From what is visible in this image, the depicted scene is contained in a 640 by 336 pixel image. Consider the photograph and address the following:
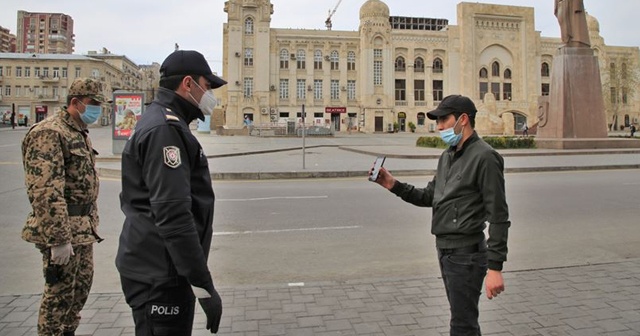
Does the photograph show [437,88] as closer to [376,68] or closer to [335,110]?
[376,68]

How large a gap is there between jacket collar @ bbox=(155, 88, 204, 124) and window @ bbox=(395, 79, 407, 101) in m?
70.1

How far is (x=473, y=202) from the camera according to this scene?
2994 millimetres

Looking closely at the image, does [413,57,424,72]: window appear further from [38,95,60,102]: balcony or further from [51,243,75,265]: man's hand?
[51,243,75,265]: man's hand

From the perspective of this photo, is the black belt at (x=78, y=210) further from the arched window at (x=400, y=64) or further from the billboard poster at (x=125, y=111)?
the arched window at (x=400, y=64)

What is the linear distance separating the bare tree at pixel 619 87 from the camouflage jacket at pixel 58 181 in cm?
7990

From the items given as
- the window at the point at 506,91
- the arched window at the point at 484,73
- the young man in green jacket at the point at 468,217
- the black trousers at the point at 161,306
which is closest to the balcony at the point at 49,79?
the arched window at the point at 484,73

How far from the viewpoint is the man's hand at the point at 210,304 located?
2.22m

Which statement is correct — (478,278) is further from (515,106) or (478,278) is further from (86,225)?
(515,106)

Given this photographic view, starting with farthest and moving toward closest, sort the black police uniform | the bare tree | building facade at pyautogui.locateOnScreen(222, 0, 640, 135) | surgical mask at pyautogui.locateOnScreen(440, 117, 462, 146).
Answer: the bare tree → building facade at pyautogui.locateOnScreen(222, 0, 640, 135) → surgical mask at pyautogui.locateOnScreen(440, 117, 462, 146) → the black police uniform

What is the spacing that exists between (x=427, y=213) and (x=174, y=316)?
7436 mm

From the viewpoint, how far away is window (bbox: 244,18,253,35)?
6662cm

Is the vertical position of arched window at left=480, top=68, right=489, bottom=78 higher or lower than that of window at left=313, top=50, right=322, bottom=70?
lower

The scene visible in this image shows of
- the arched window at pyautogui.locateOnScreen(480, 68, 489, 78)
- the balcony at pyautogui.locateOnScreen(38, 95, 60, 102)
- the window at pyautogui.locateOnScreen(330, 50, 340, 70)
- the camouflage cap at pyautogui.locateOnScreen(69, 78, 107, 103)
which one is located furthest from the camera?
the balcony at pyautogui.locateOnScreen(38, 95, 60, 102)

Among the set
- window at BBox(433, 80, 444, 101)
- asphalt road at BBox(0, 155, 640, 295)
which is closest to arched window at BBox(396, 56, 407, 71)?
window at BBox(433, 80, 444, 101)
